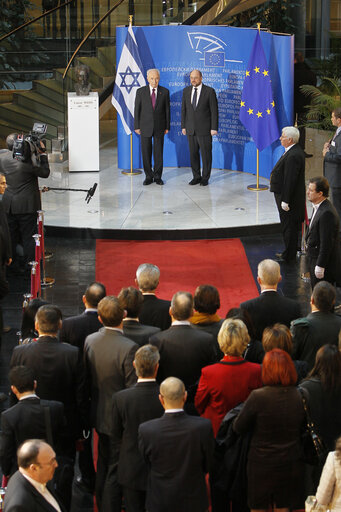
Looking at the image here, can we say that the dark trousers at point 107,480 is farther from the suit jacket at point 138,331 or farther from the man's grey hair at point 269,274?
the man's grey hair at point 269,274

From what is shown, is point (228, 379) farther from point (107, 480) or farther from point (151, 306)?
point (151, 306)

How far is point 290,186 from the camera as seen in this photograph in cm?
936

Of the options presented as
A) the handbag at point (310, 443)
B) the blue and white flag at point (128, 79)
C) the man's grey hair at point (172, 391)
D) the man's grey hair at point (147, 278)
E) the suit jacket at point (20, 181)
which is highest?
the blue and white flag at point (128, 79)

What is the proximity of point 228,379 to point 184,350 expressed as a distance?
45 cm

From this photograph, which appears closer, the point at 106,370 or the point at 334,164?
the point at 106,370

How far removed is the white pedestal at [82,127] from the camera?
44.0 feet

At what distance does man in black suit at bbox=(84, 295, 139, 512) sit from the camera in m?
5.10

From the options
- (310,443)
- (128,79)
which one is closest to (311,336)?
(310,443)

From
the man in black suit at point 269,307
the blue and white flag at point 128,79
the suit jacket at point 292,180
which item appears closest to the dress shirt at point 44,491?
the man in black suit at point 269,307

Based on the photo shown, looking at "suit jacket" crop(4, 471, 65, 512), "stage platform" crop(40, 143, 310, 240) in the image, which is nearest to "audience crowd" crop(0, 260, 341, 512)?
"suit jacket" crop(4, 471, 65, 512)

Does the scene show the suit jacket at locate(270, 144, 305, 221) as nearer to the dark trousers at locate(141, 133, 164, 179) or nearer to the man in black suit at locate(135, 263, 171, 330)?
the dark trousers at locate(141, 133, 164, 179)

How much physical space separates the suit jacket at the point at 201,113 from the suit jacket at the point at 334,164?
125 inches

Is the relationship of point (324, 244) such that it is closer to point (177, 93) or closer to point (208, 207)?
point (208, 207)

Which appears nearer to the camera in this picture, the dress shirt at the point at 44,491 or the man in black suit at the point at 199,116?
the dress shirt at the point at 44,491
